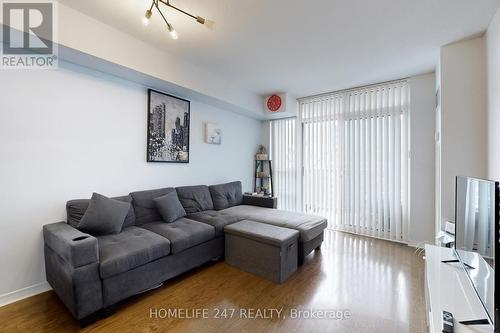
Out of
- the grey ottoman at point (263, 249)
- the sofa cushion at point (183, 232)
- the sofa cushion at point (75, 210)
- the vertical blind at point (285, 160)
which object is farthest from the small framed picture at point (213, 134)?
the sofa cushion at point (75, 210)

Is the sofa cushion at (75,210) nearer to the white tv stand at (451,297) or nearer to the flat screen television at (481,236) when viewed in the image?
the white tv stand at (451,297)

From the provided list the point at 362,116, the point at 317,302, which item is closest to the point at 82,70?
the point at 317,302

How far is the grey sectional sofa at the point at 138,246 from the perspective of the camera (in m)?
1.68

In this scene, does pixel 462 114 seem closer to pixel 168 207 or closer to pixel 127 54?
pixel 168 207

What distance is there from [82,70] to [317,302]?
336cm

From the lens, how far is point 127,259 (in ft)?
6.16

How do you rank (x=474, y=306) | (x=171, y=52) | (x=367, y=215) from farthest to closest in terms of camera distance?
(x=367, y=215), (x=171, y=52), (x=474, y=306)

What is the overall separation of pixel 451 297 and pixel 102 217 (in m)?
2.83

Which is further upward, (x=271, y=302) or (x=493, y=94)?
(x=493, y=94)

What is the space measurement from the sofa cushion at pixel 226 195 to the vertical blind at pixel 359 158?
1.33m

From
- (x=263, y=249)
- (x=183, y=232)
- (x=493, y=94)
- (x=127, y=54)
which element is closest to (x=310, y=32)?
(x=493, y=94)

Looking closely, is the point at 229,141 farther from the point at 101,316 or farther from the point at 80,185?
the point at 101,316

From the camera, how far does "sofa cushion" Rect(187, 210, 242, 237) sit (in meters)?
2.78

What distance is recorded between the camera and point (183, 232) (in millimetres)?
2422
